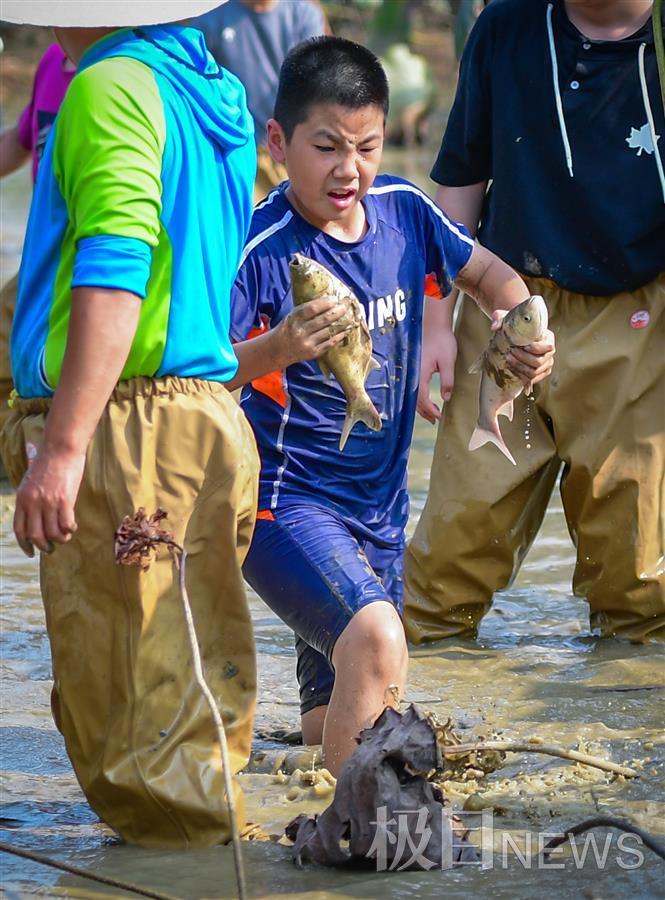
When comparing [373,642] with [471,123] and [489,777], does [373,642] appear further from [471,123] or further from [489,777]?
[471,123]

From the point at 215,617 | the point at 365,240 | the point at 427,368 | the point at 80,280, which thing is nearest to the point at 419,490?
the point at 427,368

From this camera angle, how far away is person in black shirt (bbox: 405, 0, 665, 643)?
196 inches

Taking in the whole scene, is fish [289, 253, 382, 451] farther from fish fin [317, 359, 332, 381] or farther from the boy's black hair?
the boy's black hair

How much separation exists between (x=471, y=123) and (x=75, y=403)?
101 inches

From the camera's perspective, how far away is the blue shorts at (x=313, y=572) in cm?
376

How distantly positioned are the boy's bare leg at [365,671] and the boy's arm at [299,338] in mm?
622

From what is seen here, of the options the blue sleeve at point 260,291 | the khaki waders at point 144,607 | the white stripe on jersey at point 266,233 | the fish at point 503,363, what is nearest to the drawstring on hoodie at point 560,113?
the fish at point 503,363

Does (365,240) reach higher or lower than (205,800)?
higher

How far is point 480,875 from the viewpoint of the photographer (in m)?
3.29

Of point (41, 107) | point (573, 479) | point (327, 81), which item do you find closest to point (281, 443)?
point (327, 81)

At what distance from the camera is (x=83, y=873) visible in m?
3.08

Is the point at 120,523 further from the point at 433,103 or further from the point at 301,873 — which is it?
the point at 433,103

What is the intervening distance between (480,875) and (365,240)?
1.67 meters

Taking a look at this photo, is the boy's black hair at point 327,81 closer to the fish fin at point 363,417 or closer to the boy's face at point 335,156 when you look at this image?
the boy's face at point 335,156
